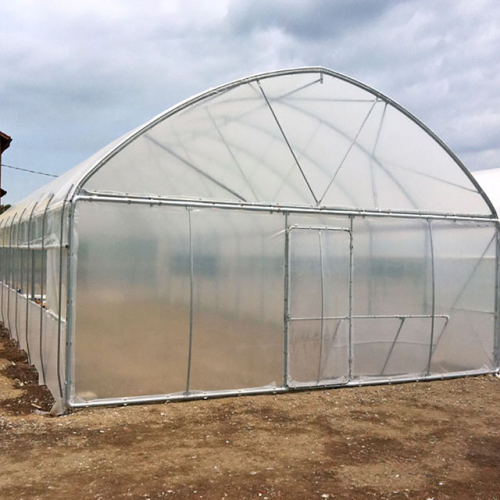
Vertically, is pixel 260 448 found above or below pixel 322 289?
below

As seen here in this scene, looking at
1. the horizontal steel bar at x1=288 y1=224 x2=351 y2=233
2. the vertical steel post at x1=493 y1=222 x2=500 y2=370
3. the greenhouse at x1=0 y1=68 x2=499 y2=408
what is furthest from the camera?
the vertical steel post at x1=493 y1=222 x2=500 y2=370

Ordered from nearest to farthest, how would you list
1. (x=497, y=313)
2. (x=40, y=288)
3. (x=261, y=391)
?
1. (x=261, y=391)
2. (x=40, y=288)
3. (x=497, y=313)

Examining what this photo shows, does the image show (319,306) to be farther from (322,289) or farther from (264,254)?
(264,254)

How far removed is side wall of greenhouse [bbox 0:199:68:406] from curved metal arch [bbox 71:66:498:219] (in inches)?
35.0

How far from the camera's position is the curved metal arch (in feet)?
24.9

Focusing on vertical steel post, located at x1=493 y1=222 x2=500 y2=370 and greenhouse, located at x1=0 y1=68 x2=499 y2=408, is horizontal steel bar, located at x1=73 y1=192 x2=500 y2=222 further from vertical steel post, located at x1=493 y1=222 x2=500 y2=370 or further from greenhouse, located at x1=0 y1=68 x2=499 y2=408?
vertical steel post, located at x1=493 y1=222 x2=500 y2=370

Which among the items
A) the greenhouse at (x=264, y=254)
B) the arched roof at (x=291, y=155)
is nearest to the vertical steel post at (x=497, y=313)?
the greenhouse at (x=264, y=254)

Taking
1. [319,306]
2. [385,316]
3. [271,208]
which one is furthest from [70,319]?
[385,316]

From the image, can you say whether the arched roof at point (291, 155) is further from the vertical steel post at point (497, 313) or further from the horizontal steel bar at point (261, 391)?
the horizontal steel bar at point (261, 391)

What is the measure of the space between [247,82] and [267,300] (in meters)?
3.29

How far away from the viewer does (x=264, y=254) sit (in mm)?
8547

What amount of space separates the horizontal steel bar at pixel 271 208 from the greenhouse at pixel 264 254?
3 cm

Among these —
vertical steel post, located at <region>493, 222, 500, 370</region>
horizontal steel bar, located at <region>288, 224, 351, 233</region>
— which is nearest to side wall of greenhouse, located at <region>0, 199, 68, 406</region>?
horizontal steel bar, located at <region>288, 224, 351, 233</region>

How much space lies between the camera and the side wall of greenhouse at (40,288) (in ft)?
24.9
